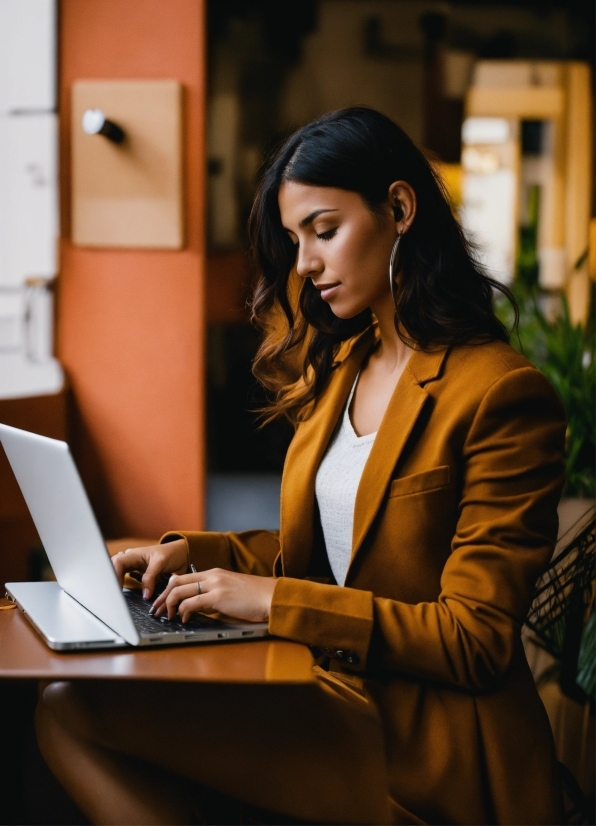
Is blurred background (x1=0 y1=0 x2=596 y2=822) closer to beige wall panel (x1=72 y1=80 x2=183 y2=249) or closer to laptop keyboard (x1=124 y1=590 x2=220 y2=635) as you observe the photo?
beige wall panel (x1=72 y1=80 x2=183 y2=249)

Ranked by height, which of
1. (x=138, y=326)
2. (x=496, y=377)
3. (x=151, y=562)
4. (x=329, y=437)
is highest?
(x=496, y=377)

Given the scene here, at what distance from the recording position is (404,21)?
5840 mm

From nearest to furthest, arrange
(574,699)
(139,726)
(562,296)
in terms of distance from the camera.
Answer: (139,726), (574,699), (562,296)

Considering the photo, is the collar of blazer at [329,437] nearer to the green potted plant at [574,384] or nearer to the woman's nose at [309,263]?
the woman's nose at [309,263]

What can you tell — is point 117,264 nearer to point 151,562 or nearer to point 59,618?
point 151,562

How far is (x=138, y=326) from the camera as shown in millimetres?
3371

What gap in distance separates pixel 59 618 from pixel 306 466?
0.54m

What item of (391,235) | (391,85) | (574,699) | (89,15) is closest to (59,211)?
(89,15)

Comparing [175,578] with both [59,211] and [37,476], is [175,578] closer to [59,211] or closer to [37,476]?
[37,476]

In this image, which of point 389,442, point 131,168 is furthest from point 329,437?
point 131,168

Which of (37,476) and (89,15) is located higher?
(89,15)

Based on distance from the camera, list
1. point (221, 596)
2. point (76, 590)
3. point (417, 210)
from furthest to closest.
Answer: point (417, 210), point (76, 590), point (221, 596)

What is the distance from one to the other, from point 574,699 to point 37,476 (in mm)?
1356

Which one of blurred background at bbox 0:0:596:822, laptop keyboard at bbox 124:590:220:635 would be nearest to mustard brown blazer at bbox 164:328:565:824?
laptop keyboard at bbox 124:590:220:635
